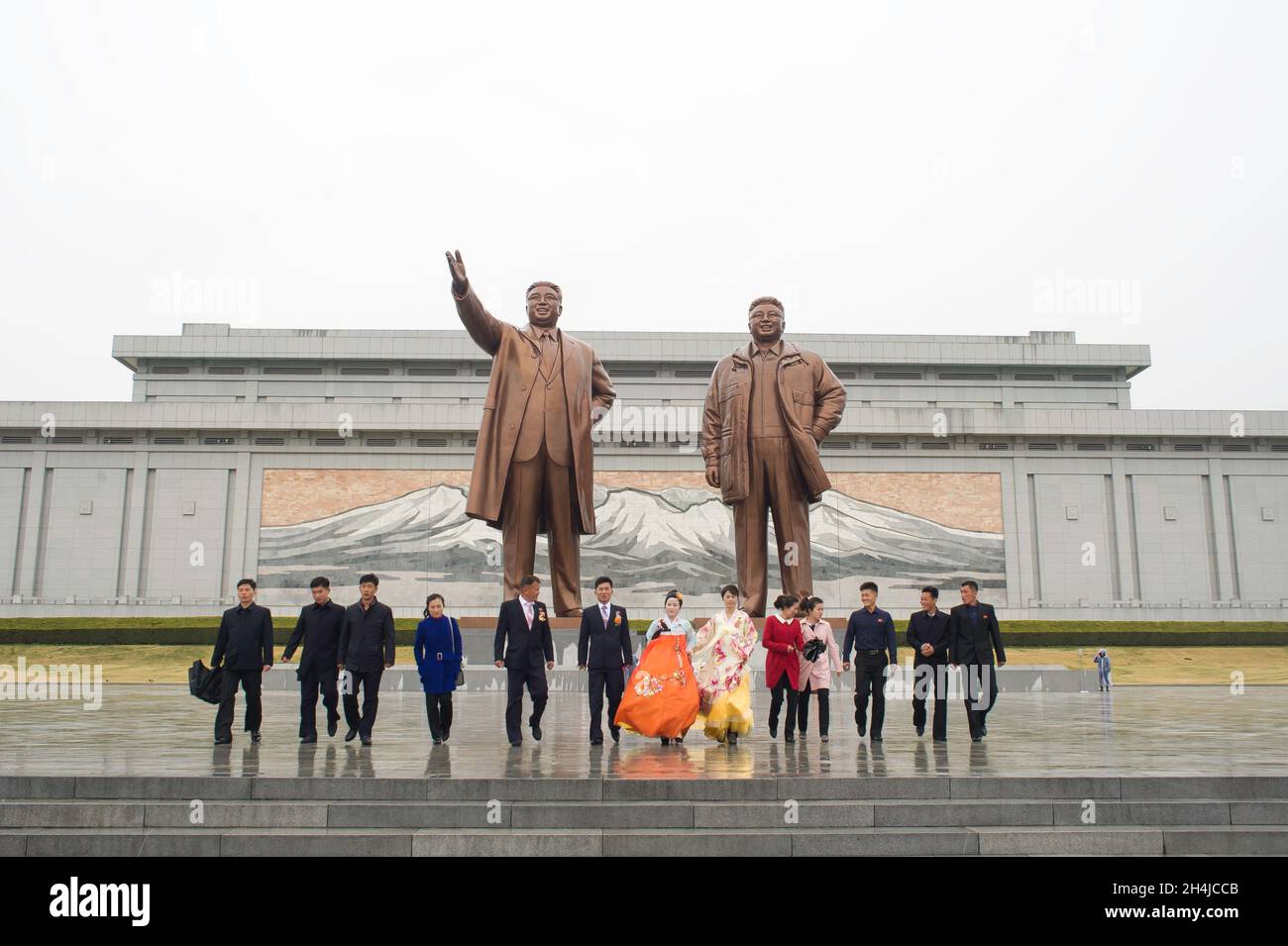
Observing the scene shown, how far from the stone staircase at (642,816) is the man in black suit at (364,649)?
199cm

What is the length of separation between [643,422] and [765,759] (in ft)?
87.2

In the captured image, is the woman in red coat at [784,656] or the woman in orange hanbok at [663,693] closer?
the woman in orange hanbok at [663,693]

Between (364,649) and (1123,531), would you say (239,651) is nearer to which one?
(364,649)

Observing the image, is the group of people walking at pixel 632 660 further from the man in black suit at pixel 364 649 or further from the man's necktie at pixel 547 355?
the man's necktie at pixel 547 355

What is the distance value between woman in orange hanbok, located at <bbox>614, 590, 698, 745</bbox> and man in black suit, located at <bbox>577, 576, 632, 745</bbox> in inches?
5.5

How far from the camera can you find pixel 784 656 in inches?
303

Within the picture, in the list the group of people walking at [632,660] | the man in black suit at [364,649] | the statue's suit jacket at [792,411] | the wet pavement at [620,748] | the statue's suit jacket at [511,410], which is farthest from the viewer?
the statue's suit jacket at [792,411]

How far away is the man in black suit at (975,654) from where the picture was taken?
753 cm

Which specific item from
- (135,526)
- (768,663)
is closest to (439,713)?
(768,663)

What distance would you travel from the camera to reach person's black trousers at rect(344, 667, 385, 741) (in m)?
7.20

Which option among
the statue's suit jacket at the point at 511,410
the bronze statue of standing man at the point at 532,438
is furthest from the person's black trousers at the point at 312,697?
the statue's suit jacket at the point at 511,410

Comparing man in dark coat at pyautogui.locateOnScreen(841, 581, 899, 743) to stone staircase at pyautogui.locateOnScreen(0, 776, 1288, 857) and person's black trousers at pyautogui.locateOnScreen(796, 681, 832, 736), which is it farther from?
stone staircase at pyautogui.locateOnScreen(0, 776, 1288, 857)

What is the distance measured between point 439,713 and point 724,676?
2122 millimetres

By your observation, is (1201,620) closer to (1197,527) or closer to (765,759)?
(1197,527)
